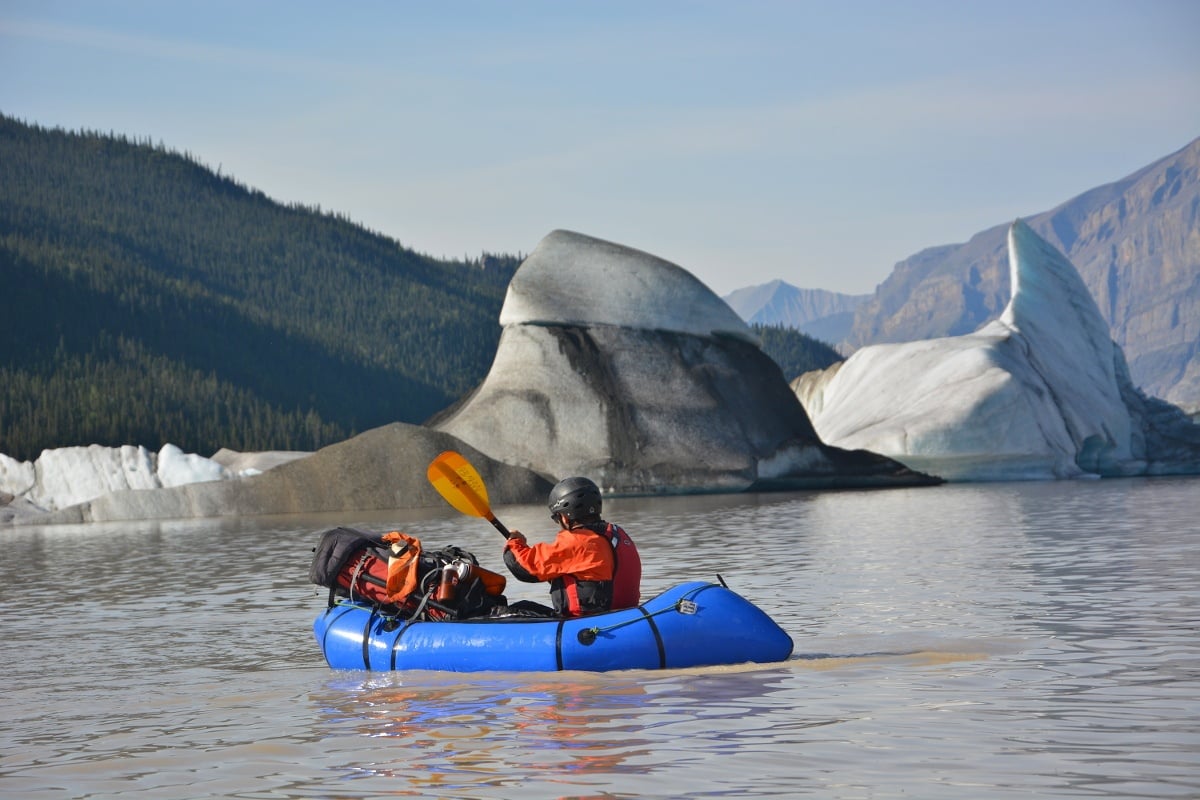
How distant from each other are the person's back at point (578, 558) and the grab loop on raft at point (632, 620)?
1.06 feet

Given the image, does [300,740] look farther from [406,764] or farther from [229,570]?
[229,570]

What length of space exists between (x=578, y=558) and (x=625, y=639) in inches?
29.7

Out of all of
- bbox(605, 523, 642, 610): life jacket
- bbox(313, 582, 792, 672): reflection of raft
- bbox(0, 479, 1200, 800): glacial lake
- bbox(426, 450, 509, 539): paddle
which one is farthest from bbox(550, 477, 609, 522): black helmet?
bbox(426, 450, 509, 539): paddle

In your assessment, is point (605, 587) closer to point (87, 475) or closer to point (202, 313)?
point (87, 475)

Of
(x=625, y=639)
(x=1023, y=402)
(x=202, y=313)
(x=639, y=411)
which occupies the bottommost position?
(x=625, y=639)

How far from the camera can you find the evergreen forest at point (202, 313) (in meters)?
81.4

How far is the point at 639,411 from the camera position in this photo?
47.0 metres

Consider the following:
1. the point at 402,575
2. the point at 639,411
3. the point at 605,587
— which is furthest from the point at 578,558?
the point at 639,411

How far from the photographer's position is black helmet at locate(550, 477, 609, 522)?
36.7 ft

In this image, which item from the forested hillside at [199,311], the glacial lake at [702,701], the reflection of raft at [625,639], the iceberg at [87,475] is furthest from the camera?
the forested hillside at [199,311]

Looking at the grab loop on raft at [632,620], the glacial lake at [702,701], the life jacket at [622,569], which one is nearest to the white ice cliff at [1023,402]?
the glacial lake at [702,701]

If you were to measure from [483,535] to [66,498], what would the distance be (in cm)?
2388

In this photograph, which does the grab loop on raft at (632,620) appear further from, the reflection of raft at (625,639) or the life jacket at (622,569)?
the life jacket at (622,569)

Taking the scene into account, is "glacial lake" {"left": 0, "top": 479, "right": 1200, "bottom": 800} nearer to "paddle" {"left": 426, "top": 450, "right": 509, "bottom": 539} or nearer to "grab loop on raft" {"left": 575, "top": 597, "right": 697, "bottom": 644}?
"grab loop on raft" {"left": 575, "top": 597, "right": 697, "bottom": 644}
